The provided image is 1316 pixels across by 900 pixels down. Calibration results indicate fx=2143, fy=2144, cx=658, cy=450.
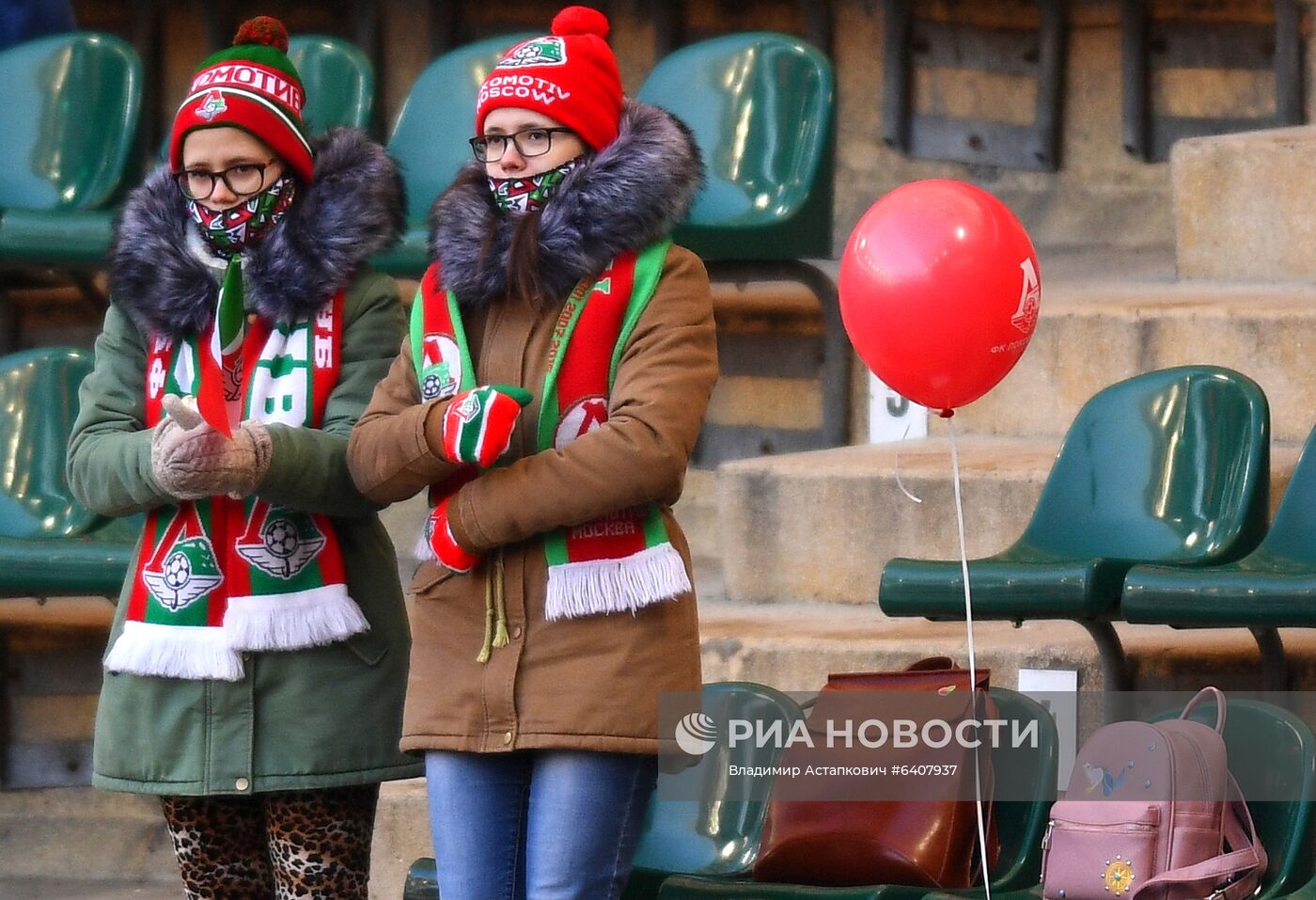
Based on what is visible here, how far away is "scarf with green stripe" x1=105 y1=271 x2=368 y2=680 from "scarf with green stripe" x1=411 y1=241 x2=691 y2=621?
22 centimetres

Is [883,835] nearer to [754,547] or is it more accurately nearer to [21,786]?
[754,547]

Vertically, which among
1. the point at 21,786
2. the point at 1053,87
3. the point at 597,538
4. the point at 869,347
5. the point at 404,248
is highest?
the point at 1053,87

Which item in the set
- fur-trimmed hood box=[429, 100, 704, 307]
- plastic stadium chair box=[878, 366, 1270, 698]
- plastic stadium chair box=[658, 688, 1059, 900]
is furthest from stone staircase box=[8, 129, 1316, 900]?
fur-trimmed hood box=[429, 100, 704, 307]

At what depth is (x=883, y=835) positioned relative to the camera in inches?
108

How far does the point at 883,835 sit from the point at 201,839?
2.80 feet

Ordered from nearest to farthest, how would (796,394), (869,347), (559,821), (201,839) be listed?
(559,821) → (201,839) → (869,347) → (796,394)

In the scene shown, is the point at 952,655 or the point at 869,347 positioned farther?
the point at 952,655

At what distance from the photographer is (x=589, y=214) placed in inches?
90.7

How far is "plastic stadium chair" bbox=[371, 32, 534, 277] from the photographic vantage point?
500 cm

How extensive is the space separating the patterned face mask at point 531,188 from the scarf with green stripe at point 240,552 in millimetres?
277

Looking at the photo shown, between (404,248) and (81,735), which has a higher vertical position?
(404,248)

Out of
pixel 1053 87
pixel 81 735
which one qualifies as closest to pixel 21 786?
pixel 81 735

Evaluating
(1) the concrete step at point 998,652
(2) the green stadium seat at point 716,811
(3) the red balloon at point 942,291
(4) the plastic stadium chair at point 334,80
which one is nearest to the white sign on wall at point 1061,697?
(1) the concrete step at point 998,652

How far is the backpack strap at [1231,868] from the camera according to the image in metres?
2.51
